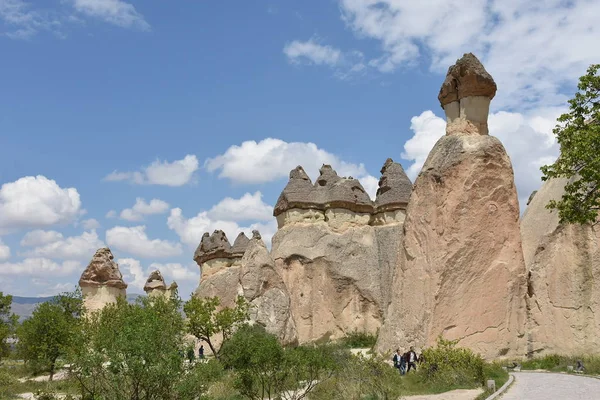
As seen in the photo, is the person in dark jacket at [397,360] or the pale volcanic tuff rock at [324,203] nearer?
the person in dark jacket at [397,360]

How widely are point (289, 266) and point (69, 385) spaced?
45.8 feet

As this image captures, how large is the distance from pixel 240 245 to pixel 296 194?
5331mm

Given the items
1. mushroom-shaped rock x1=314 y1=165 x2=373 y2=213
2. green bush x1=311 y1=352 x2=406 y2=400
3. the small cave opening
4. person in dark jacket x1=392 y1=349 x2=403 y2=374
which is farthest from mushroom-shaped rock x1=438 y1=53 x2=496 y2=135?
mushroom-shaped rock x1=314 y1=165 x2=373 y2=213

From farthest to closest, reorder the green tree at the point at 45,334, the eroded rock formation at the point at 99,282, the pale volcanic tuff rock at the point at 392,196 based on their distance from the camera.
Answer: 1. the eroded rock formation at the point at 99,282
2. the pale volcanic tuff rock at the point at 392,196
3. the green tree at the point at 45,334

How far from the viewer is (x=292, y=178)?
1323 inches

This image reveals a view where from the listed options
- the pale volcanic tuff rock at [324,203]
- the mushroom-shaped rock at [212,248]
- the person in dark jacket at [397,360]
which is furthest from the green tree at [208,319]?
the mushroom-shaped rock at [212,248]

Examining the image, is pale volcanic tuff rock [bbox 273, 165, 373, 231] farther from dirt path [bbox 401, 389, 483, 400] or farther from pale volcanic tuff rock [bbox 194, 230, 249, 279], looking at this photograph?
dirt path [bbox 401, 389, 483, 400]

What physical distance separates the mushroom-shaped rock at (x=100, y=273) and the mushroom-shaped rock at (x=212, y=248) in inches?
193

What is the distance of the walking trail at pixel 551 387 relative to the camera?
1196 cm

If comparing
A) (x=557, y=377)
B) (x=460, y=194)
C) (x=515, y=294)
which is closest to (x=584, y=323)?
(x=515, y=294)

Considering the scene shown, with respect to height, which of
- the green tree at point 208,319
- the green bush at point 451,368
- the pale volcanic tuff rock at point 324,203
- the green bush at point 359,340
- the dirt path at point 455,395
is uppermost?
the pale volcanic tuff rock at point 324,203

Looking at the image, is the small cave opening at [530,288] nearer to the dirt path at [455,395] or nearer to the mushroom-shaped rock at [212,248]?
the dirt path at [455,395]

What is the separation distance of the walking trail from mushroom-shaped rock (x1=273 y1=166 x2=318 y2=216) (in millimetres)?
17570

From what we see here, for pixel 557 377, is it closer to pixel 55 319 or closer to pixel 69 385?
pixel 69 385
